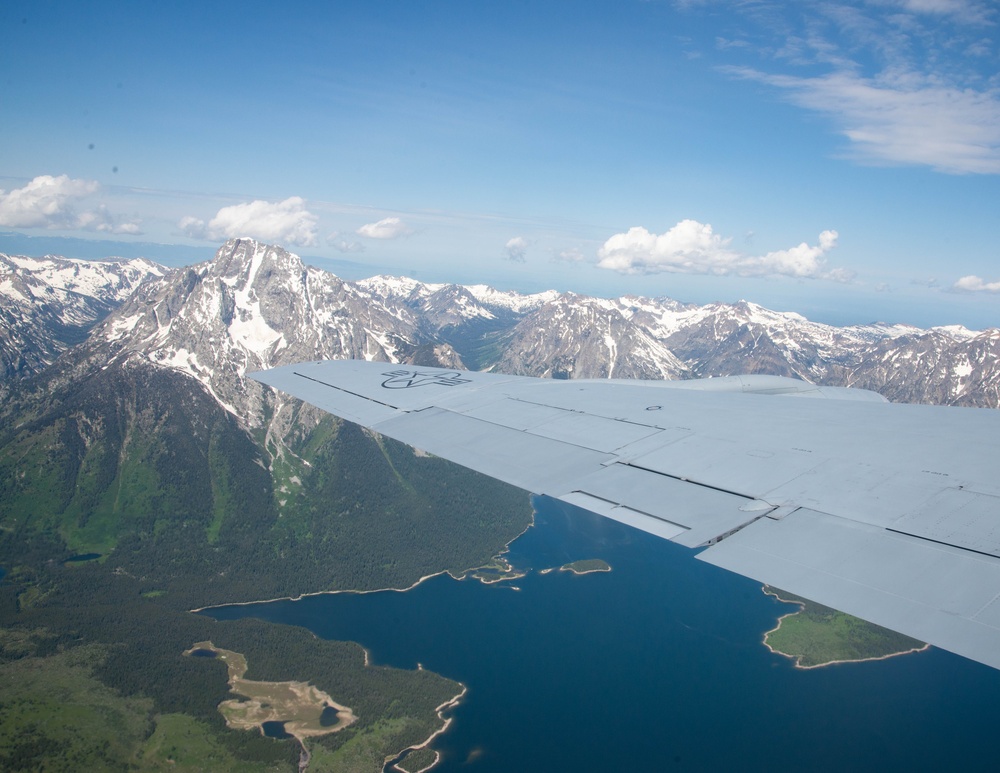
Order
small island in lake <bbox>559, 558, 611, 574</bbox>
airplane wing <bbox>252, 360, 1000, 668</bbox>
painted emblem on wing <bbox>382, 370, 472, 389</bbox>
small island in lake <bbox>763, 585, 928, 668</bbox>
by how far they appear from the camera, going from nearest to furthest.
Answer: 1. airplane wing <bbox>252, 360, 1000, 668</bbox>
2. painted emblem on wing <bbox>382, 370, 472, 389</bbox>
3. small island in lake <bbox>763, 585, 928, 668</bbox>
4. small island in lake <bbox>559, 558, 611, 574</bbox>

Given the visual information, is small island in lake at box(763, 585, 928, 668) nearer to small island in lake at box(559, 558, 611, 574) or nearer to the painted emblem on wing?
small island in lake at box(559, 558, 611, 574)

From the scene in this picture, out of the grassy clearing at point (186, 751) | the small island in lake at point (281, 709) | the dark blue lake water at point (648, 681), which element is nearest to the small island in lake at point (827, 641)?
the dark blue lake water at point (648, 681)

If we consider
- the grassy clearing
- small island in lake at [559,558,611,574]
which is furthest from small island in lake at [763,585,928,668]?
the grassy clearing

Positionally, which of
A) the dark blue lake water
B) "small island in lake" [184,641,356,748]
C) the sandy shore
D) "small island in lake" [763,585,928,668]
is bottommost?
"small island in lake" [184,641,356,748]

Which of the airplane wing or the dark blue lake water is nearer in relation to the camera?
the airplane wing

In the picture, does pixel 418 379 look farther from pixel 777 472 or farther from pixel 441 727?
pixel 441 727

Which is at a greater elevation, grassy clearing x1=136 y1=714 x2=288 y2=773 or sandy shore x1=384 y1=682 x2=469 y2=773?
sandy shore x1=384 y1=682 x2=469 y2=773

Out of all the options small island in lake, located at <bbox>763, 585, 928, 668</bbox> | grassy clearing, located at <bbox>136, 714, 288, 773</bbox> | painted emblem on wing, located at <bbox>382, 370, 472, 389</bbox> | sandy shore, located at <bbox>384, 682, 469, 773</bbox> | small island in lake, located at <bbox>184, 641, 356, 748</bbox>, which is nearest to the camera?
painted emblem on wing, located at <bbox>382, 370, 472, 389</bbox>
